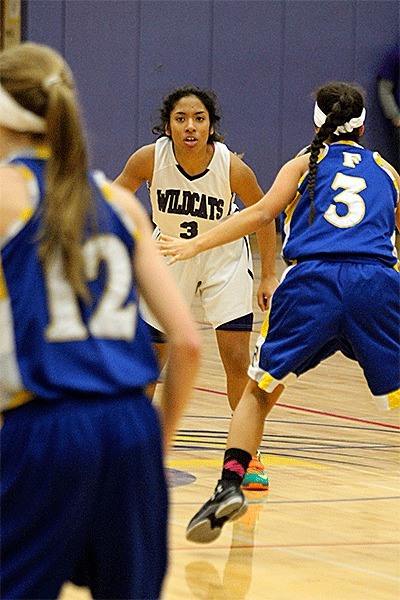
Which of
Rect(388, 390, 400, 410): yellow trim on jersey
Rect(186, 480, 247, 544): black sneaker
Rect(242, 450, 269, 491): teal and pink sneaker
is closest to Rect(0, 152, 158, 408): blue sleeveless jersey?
Rect(186, 480, 247, 544): black sneaker

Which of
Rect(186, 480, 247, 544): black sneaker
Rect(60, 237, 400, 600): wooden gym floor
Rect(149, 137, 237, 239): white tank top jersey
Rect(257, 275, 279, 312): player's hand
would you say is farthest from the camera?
Rect(149, 137, 237, 239): white tank top jersey

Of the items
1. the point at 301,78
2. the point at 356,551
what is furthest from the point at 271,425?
the point at 301,78

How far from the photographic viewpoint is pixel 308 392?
737cm

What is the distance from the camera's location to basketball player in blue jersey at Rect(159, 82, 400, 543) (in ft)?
13.5

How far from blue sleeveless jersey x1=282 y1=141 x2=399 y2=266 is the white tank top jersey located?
1420mm

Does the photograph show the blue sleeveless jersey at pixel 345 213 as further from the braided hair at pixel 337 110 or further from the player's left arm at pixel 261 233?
the player's left arm at pixel 261 233

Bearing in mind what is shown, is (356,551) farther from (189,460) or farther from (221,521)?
(189,460)

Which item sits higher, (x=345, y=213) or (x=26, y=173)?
(x=26, y=173)

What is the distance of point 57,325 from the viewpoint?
6.62ft

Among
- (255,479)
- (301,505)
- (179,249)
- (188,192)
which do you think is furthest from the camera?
(188,192)

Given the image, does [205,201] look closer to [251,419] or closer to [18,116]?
[251,419]

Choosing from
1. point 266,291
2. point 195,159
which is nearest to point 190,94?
point 195,159

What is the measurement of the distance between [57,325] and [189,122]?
11.8 feet

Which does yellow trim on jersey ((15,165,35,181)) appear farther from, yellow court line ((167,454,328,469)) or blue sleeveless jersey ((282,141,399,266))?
yellow court line ((167,454,328,469))
